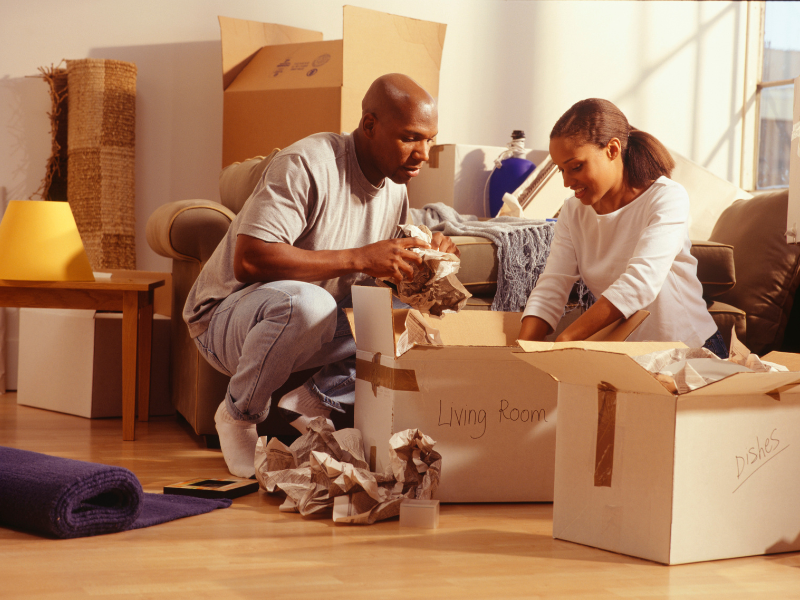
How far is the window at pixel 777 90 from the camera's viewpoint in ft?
13.3

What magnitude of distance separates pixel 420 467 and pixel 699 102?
10.8 feet

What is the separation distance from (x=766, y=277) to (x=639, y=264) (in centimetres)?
86

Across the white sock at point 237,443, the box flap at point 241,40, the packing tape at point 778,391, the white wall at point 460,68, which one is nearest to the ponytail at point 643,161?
the packing tape at point 778,391

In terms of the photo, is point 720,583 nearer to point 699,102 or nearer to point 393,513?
point 393,513

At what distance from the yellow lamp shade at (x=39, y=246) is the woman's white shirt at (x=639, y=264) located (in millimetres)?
1180

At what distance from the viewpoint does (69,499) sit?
1.17m

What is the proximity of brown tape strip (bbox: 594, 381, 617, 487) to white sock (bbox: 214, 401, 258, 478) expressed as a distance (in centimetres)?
76

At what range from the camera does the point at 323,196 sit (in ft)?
5.68

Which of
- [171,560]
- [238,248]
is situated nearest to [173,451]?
[238,248]

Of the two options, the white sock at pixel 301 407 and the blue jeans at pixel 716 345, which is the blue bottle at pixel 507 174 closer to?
the blue jeans at pixel 716 345

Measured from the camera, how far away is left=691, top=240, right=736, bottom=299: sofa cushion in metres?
2.15

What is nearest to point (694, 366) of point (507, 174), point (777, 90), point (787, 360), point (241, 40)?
point (787, 360)

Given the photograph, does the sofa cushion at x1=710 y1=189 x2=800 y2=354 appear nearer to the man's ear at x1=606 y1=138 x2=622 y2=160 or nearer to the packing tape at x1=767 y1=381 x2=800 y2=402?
the man's ear at x1=606 y1=138 x2=622 y2=160

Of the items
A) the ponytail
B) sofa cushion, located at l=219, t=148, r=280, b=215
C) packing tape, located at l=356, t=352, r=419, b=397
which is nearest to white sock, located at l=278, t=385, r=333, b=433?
packing tape, located at l=356, t=352, r=419, b=397
